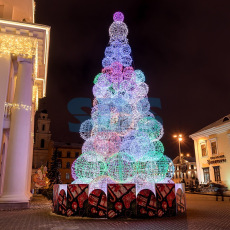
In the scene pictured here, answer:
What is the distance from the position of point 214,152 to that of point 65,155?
41.2 m

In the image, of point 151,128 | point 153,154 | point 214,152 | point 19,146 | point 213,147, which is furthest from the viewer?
point 213,147

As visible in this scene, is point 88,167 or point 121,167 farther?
point 88,167

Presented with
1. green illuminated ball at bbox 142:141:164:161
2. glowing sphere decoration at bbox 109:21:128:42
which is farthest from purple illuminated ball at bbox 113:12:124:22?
green illuminated ball at bbox 142:141:164:161

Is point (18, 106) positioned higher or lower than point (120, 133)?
higher

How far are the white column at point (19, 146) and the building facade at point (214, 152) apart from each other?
23251 millimetres

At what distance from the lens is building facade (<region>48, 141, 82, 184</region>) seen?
2339 inches

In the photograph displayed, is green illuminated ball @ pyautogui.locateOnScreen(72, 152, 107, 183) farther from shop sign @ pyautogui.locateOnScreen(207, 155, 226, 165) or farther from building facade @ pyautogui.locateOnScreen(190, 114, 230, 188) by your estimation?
shop sign @ pyautogui.locateOnScreen(207, 155, 226, 165)

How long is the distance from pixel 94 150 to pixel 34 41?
7361mm

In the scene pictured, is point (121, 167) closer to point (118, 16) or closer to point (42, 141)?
point (118, 16)

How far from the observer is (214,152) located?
30.5 meters

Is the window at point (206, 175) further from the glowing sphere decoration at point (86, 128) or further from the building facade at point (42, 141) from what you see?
the building facade at point (42, 141)

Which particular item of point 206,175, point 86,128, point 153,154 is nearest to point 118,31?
point 86,128

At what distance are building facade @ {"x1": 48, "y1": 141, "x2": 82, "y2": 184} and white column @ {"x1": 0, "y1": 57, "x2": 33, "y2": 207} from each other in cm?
4782

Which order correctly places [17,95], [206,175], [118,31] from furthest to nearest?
1. [206,175]
2. [118,31]
3. [17,95]
